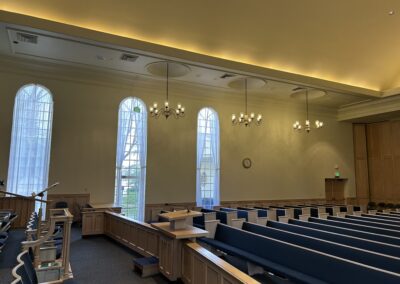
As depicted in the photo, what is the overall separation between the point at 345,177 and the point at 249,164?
484 centimetres

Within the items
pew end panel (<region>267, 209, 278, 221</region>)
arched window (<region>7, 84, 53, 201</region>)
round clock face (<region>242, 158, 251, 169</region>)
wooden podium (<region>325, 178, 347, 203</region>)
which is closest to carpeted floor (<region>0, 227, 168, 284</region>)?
arched window (<region>7, 84, 53, 201</region>)

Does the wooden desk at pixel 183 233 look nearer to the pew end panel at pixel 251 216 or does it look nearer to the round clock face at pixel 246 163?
the pew end panel at pixel 251 216

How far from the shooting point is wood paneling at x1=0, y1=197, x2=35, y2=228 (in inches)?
278

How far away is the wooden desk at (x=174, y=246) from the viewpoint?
12.0ft

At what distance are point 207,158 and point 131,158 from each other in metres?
2.61

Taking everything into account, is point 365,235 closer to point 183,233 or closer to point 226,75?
point 183,233

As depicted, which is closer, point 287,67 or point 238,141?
point 287,67

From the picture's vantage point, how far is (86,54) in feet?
24.8

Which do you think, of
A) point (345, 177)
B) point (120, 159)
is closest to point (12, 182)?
point (120, 159)

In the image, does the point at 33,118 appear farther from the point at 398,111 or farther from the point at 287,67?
the point at 398,111

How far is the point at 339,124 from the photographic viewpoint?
1320 centimetres

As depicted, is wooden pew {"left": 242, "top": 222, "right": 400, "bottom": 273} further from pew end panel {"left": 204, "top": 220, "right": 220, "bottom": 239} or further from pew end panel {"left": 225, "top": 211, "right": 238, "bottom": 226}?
pew end panel {"left": 225, "top": 211, "right": 238, "bottom": 226}

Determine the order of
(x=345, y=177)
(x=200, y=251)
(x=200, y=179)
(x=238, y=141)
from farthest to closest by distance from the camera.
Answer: (x=345, y=177) < (x=238, y=141) < (x=200, y=179) < (x=200, y=251)

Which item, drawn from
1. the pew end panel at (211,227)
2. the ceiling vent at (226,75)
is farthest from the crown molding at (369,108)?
the pew end panel at (211,227)
